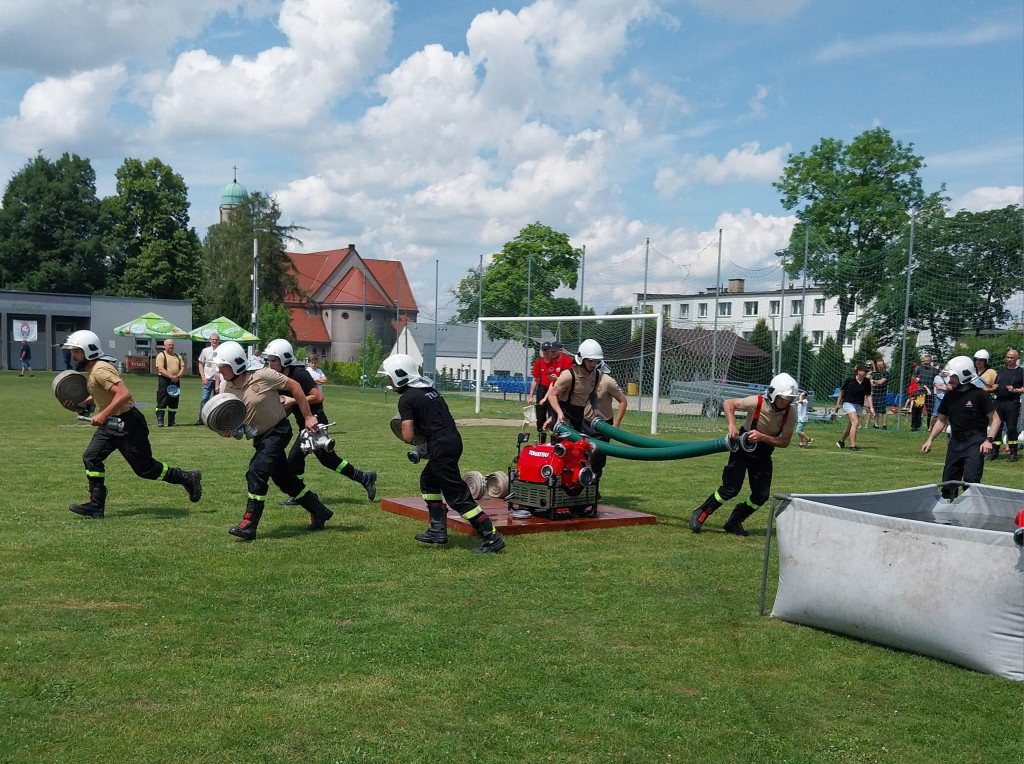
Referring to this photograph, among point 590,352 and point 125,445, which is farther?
point 590,352

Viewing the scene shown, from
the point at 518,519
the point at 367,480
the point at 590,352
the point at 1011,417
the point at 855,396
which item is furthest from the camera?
the point at 855,396

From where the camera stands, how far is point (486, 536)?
882 cm

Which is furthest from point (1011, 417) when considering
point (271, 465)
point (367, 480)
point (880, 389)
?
point (271, 465)

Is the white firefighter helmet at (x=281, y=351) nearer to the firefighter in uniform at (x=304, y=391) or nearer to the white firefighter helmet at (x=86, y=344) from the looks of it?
the firefighter in uniform at (x=304, y=391)

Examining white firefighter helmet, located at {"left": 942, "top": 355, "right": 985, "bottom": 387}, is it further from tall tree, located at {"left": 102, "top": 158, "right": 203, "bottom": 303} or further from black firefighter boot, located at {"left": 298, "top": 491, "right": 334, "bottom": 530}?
tall tree, located at {"left": 102, "top": 158, "right": 203, "bottom": 303}

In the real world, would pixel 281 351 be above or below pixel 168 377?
above

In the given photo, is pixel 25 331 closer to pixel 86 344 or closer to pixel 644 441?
pixel 86 344

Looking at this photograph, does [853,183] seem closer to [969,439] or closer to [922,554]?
[969,439]

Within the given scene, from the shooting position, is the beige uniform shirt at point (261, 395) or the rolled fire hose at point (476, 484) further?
the rolled fire hose at point (476, 484)

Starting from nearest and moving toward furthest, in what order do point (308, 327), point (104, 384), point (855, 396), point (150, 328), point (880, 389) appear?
1. point (104, 384)
2. point (855, 396)
3. point (880, 389)
4. point (150, 328)
5. point (308, 327)

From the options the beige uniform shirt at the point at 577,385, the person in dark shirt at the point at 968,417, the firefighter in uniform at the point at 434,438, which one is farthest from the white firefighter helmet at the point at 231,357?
the person in dark shirt at the point at 968,417

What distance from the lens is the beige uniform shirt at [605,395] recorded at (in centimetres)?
1165

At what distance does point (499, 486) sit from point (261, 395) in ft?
10.9

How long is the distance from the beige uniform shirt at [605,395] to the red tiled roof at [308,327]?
231 ft
